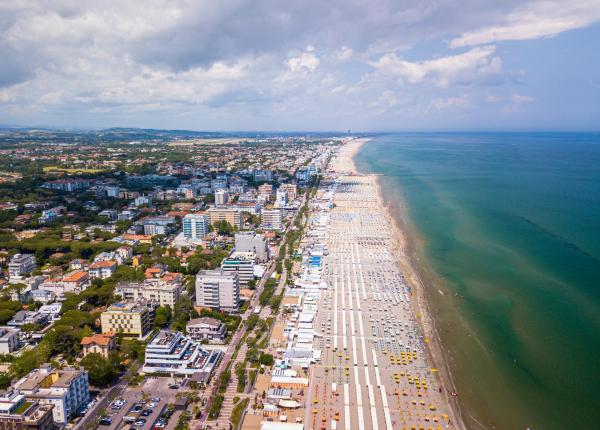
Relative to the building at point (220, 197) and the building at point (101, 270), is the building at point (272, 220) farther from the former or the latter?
the building at point (101, 270)

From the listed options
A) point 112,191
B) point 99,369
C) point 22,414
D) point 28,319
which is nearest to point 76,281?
point 28,319

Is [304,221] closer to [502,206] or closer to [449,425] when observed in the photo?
[502,206]

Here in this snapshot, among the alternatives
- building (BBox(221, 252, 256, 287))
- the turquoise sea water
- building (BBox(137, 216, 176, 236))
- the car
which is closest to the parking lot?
the car

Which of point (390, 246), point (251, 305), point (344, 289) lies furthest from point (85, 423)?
point (390, 246)

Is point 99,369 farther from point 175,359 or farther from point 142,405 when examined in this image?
point 175,359

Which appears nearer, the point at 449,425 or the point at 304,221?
the point at 449,425

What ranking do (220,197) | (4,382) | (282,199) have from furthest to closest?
(282,199), (220,197), (4,382)

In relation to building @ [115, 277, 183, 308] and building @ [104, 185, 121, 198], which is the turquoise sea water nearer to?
building @ [115, 277, 183, 308]
